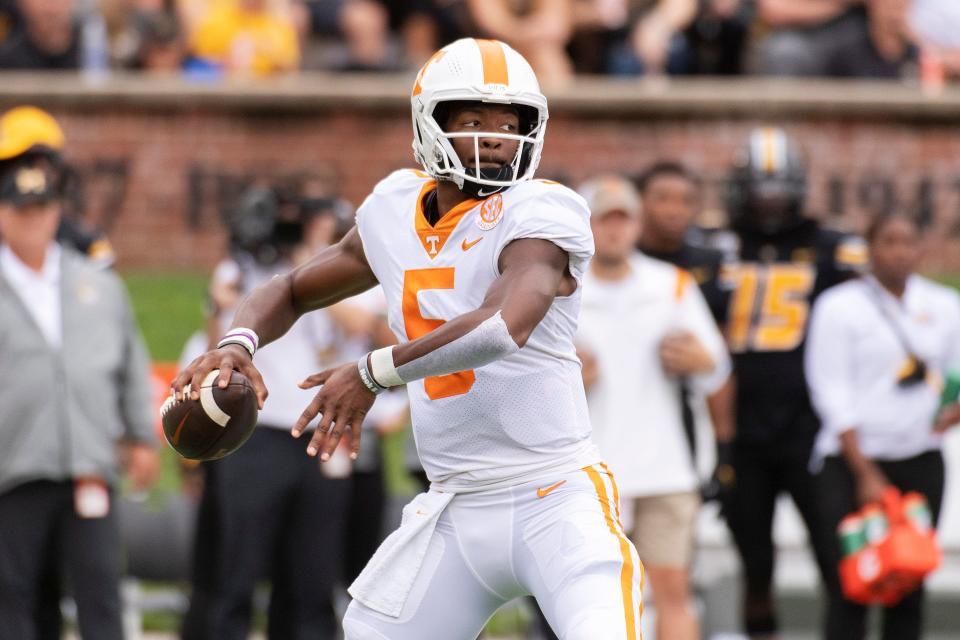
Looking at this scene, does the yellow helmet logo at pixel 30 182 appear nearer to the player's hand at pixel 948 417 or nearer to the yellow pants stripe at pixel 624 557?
the yellow pants stripe at pixel 624 557

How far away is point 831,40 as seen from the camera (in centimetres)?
1409

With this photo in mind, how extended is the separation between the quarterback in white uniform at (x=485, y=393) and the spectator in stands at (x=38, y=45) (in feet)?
29.6

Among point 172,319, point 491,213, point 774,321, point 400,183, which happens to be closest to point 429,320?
point 491,213

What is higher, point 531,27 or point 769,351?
point 531,27

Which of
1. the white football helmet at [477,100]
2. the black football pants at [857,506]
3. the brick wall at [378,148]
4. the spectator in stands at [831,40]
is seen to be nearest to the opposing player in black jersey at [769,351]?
the black football pants at [857,506]

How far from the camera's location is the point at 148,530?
28.8 feet

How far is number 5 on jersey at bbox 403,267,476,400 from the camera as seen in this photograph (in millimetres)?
4805

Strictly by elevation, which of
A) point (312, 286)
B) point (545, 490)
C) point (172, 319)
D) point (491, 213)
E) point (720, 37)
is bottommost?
point (172, 319)

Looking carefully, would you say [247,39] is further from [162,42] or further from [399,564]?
[399,564]

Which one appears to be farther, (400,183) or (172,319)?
(172,319)

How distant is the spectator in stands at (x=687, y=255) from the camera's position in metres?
7.77

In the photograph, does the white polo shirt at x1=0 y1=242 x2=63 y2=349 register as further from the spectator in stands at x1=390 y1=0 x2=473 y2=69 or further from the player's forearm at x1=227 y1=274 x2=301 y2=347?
the spectator in stands at x1=390 y1=0 x2=473 y2=69

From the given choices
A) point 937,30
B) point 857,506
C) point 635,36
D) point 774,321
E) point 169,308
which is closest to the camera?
point 857,506

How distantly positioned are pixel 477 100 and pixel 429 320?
1.90 ft
